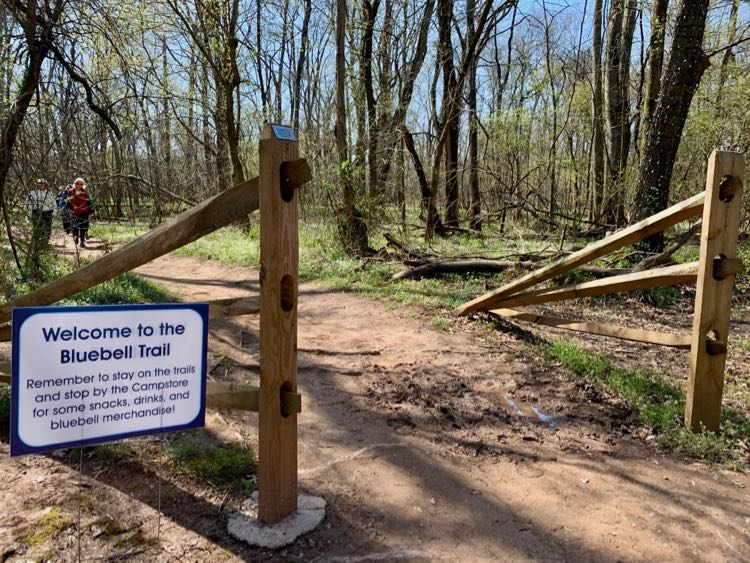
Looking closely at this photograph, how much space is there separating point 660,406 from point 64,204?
25.8 ft

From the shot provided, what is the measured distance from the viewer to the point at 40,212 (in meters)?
7.38

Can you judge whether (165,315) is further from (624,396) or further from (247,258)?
(247,258)

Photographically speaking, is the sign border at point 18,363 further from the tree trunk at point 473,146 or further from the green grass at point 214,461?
the tree trunk at point 473,146

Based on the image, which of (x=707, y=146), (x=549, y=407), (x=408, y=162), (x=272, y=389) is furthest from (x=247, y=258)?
(x=707, y=146)

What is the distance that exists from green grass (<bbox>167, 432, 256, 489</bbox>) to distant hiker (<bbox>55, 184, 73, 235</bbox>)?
17.4 ft

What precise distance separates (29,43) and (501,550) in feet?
21.6

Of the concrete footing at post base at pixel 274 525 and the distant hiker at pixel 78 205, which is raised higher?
the distant hiker at pixel 78 205

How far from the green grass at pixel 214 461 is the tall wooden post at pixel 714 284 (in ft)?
9.80

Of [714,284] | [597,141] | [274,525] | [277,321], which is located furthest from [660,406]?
[597,141]

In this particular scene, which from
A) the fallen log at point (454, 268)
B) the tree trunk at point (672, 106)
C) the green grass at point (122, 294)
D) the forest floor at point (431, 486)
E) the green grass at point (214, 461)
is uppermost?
the tree trunk at point (672, 106)

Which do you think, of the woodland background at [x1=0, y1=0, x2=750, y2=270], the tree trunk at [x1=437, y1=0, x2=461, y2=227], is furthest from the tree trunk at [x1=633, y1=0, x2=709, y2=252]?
the tree trunk at [x1=437, y1=0, x2=461, y2=227]

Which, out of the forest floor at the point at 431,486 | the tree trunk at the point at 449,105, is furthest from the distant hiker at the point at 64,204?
the tree trunk at the point at 449,105

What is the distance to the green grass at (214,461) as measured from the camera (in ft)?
9.54

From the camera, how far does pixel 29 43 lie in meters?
5.64
